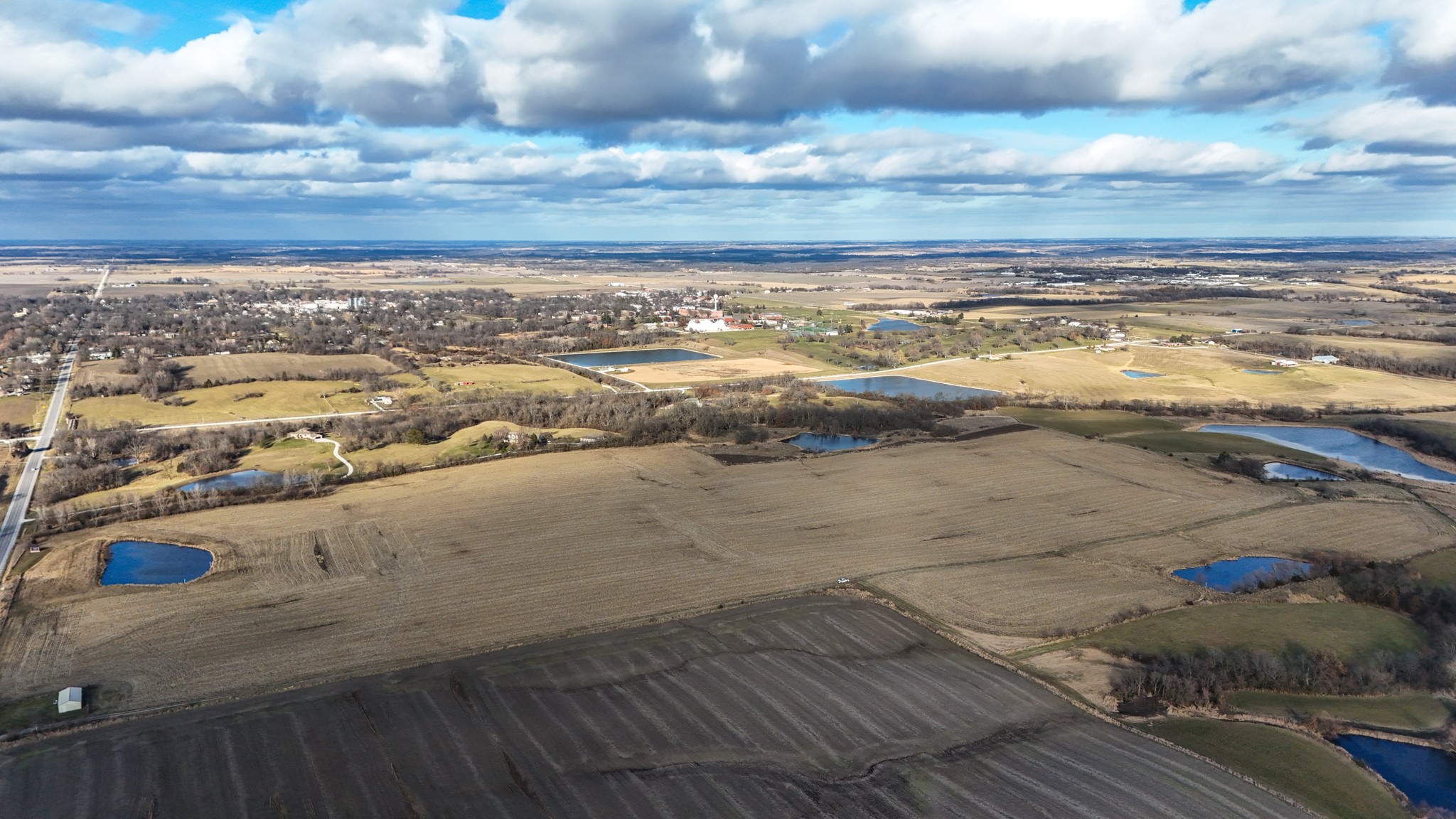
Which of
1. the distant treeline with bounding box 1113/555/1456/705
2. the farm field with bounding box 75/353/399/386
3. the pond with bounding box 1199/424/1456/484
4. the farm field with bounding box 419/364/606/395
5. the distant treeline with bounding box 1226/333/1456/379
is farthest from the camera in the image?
the distant treeline with bounding box 1226/333/1456/379

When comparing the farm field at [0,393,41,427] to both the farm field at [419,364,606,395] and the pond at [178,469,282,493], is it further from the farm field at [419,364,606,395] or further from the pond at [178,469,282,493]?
the farm field at [419,364,606,395]

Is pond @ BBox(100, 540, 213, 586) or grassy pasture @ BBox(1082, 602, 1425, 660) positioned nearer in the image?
grassy pasture @ BBox(1082, 602, 1425, 660)

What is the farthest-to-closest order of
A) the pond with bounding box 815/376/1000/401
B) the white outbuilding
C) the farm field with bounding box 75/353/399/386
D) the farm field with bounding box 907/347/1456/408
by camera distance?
the pond with bounding box 815/376/1000/401, the farm field with bounding box 75/353/399/386, the farm field with bounding box 907/347/1456/408, the white outbuilding

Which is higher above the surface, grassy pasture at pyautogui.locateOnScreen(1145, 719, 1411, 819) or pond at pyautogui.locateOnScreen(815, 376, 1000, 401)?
pond at pyautogui.locateOnScreen(815, 376, 1000, 401)

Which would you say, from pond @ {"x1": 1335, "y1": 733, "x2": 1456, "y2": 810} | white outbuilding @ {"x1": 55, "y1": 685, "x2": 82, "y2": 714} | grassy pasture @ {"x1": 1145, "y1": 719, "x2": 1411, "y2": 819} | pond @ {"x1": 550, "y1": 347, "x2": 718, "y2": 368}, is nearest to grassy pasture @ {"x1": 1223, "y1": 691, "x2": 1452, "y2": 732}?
pond @ {"x1": 1335, "y1": 733, "x2": 1456, "y2": 810}

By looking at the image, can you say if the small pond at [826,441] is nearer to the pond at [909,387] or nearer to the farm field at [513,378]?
the pond at [909,387]

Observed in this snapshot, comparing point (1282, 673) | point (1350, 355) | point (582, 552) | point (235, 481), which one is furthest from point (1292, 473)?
point (235, 481)

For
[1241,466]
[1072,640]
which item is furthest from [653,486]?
[1241,466]
